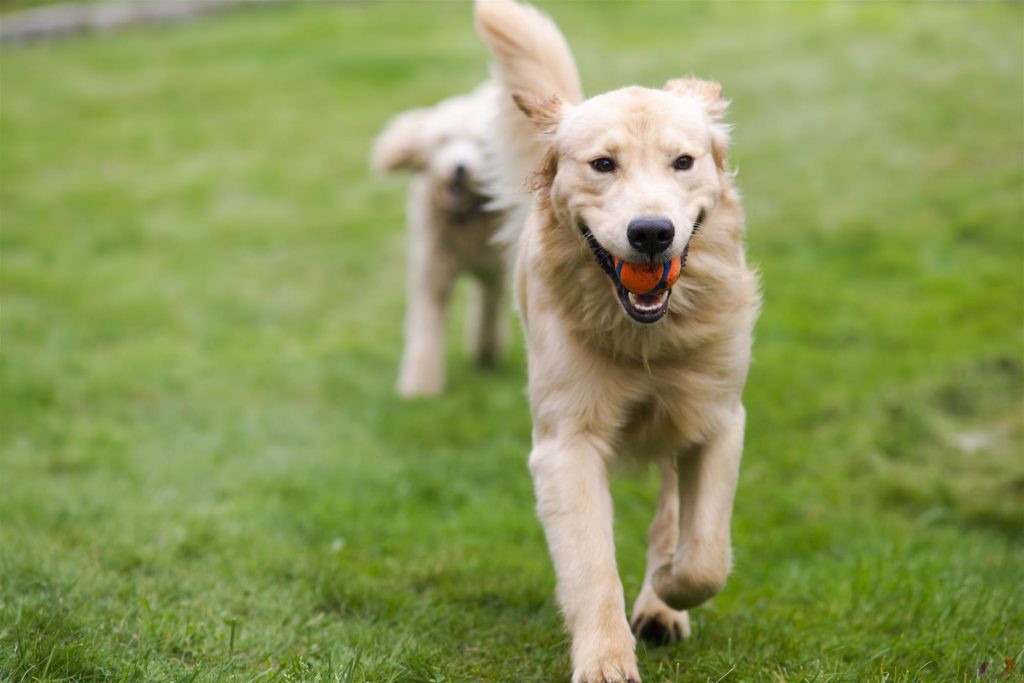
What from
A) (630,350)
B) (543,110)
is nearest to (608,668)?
(630,350)

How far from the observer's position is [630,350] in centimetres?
374

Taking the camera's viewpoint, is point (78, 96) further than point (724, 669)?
Yes

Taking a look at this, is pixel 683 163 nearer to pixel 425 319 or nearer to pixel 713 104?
pixel 713 104

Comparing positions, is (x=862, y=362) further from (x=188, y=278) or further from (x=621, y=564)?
(x=188, y=278)

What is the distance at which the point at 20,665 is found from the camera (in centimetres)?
316

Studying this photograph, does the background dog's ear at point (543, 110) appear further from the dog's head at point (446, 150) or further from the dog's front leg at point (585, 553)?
the dog's head at point (446, 150)

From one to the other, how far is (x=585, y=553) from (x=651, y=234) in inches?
37.4

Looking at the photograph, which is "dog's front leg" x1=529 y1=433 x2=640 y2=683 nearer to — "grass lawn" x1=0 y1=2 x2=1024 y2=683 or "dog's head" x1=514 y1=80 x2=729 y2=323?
"grass lawn" x1=0 y1=2 x2=1024 y2=683

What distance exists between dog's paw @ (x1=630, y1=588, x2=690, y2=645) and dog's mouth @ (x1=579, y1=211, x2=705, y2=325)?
3.46 ft

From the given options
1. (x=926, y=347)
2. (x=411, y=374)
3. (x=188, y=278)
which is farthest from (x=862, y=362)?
(x=188, y=278)

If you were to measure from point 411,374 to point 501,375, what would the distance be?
61cm

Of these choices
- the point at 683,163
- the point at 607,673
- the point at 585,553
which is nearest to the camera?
the point at 607,673

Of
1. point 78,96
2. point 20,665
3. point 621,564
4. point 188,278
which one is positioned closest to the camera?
point 20,665


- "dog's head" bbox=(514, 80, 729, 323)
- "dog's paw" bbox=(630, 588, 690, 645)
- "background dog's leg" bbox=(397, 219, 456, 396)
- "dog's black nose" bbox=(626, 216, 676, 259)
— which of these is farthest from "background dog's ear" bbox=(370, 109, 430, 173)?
"dog's black nose" bbox=(626, 216, 676, 259)
